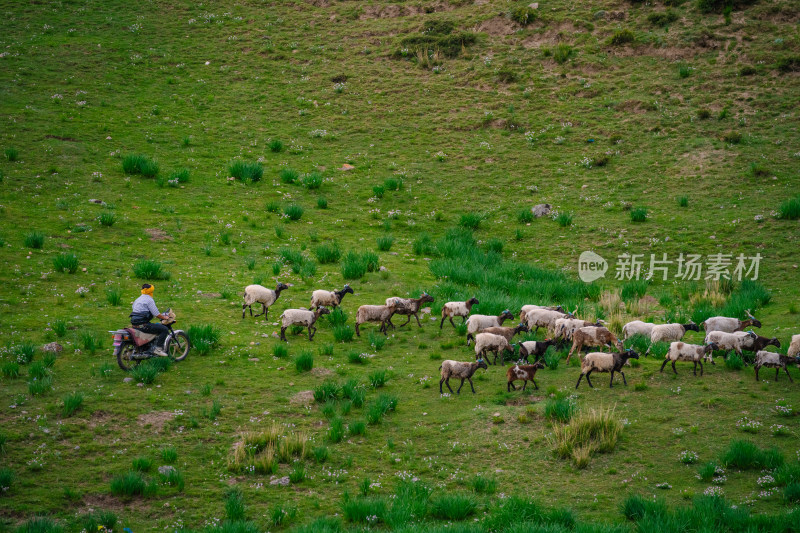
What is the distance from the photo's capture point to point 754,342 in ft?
45.6

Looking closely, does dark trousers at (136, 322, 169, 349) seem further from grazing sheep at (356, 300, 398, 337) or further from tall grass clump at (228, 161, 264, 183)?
tall grass clump at (228, 161, 264, 183)

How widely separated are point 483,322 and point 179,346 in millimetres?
7667

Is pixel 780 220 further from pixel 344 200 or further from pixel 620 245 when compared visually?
pixel 344 200

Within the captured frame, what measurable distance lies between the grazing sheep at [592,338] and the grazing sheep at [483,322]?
201 centimetres

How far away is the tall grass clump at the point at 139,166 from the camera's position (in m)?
25.8

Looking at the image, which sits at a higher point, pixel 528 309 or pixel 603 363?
pixel 528 309

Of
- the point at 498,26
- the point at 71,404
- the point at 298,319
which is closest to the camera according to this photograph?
the point at 71,404

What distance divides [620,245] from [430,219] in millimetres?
7783

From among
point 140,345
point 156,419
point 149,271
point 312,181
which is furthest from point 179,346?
point 312,181

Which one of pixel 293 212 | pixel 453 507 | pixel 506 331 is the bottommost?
pixel 453 507

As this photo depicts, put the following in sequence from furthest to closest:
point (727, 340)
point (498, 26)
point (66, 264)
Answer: point (498, 26)
point (66, 264)
point (727, 340)

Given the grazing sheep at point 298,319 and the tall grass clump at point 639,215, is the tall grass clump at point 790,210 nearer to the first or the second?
the tall grass clump at point 639,215

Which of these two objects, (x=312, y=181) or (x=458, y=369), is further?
(x=312, y=181)

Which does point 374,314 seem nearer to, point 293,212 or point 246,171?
point 293,212
